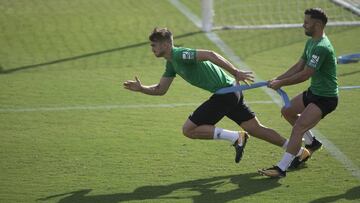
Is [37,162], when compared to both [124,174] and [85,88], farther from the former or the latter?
[85,88]

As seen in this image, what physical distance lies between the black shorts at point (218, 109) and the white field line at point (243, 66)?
1454 mm

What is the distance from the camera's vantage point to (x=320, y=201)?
8242mm

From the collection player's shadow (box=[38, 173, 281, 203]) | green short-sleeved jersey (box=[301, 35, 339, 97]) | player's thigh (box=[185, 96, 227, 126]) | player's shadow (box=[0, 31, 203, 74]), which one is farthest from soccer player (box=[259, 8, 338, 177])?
player's shadow (box=[0, 31, 203, 74])

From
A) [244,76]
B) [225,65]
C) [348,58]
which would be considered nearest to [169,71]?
[225,65]

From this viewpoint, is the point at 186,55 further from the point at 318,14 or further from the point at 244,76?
the point at 318,14

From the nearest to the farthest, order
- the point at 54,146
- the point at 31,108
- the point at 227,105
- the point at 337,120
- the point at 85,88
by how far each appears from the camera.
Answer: the point at 227,105 → the point at 54,146 → the point at 337,120 → the point at 31,108 → the point at 85,88

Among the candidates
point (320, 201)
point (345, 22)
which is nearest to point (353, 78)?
point (345, 22)

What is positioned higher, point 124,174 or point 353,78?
point 353,78

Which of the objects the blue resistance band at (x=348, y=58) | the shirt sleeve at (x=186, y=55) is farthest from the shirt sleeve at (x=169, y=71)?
the blue resistance band at (x=348, y=58)

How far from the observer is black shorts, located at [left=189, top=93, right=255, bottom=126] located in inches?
356

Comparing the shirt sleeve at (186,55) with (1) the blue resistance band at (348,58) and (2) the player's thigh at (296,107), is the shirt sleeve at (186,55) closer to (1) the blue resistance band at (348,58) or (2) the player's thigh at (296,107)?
(2) the player's thigh at (296,107)

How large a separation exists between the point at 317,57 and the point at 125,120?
3.90 meters

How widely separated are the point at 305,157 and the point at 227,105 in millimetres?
1210

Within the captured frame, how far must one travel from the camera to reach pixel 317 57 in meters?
8.46
